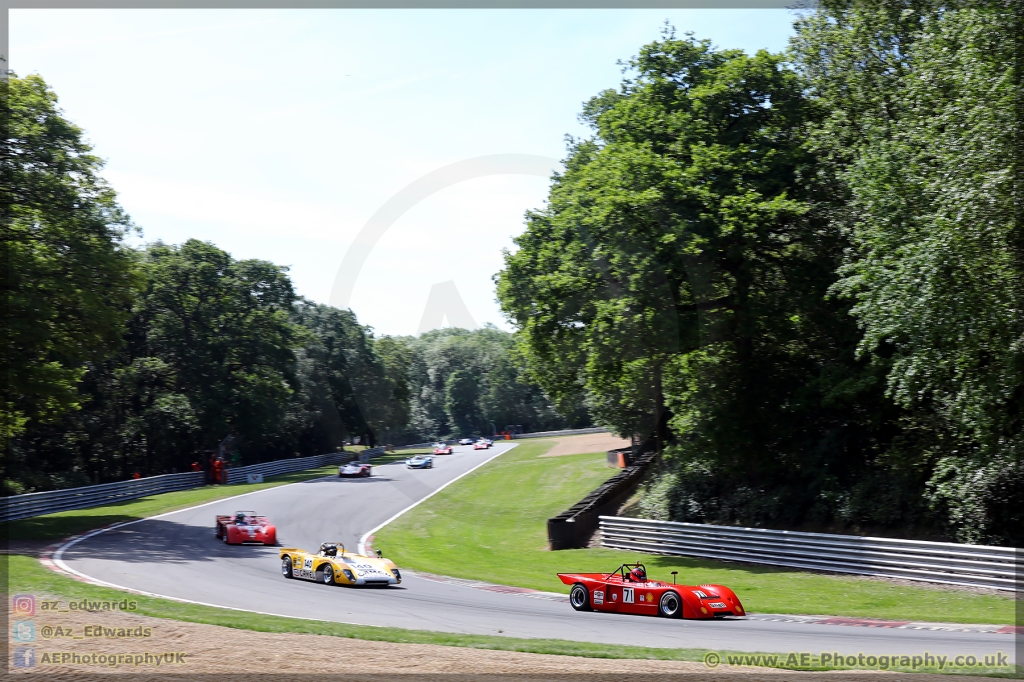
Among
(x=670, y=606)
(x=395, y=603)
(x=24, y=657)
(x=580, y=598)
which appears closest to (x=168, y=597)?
(x=395, y=603)

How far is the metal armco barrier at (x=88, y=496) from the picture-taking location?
1289 inches

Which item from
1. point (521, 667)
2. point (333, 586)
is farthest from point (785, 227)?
point (521, 667)

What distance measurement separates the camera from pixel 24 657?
1117 cm

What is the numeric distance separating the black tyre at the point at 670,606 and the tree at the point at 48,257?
906 inches

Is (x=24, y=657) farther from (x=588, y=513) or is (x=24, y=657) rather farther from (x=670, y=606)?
(x=588, y=513)

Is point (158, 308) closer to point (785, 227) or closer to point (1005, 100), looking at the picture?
point (785, 227)

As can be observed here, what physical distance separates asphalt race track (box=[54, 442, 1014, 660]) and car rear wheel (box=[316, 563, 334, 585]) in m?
0.26

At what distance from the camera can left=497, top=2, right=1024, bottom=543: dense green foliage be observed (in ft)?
64.9

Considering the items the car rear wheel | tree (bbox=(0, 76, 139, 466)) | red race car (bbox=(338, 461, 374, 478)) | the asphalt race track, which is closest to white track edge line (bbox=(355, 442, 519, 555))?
the asphalt race track

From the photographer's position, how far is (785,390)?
96.7 feet

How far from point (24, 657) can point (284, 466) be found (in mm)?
56893

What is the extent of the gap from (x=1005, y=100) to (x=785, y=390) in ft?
44.5

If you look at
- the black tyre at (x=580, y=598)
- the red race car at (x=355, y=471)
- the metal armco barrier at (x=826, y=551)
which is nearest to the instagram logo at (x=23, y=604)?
the black tyre at (x=580, y=598)

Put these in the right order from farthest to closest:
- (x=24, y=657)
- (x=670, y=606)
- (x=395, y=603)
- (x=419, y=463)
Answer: (x=419, y=463), (x=395, y=603), (x=670, y=606), (x=24, y=657)
